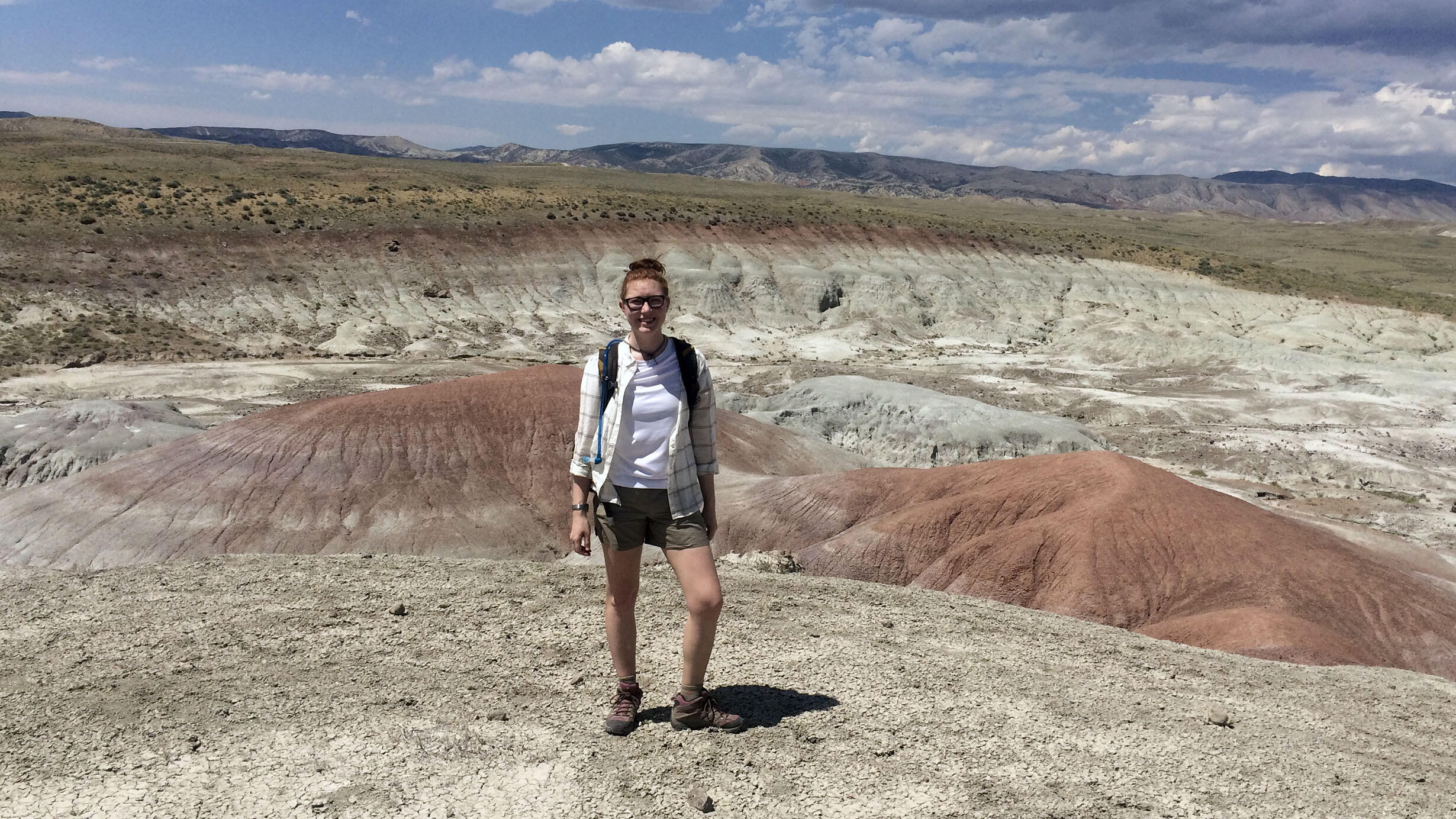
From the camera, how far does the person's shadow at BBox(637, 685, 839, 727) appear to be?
5.44 meters

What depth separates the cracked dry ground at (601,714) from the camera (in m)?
4.73

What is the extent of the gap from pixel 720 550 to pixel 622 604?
1199cm

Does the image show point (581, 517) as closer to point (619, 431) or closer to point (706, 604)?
point (619, 431)

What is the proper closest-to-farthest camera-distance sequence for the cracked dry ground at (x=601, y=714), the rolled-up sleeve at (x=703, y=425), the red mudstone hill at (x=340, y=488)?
the cracked dry ground at (x=601, y=714)
the rolled-up sleeve at (x=703, y=425)
the red mudstone hill at (x=340, y=488)

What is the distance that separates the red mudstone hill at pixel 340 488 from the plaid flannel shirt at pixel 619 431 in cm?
1237

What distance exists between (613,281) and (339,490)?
4024 cm

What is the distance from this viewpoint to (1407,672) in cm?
877

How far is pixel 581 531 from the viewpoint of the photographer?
502 centimetres

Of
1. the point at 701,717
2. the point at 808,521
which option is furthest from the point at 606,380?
the point at 808,521

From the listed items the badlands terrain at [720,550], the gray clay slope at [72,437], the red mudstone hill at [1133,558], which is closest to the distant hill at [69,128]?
the badlands terrain at [720,550]

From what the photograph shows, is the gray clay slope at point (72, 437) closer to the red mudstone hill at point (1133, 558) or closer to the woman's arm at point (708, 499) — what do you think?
the red mudstone hill at point (1133, 558)

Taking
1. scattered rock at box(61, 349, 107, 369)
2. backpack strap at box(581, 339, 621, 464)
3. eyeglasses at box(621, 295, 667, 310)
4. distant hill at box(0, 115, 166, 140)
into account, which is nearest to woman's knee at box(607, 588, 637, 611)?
backpack strap at box(581, 339, 621, 464)

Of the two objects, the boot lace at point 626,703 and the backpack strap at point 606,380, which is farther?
the boot lace at point 626,703

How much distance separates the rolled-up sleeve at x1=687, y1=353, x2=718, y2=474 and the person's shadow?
1.56 metres
